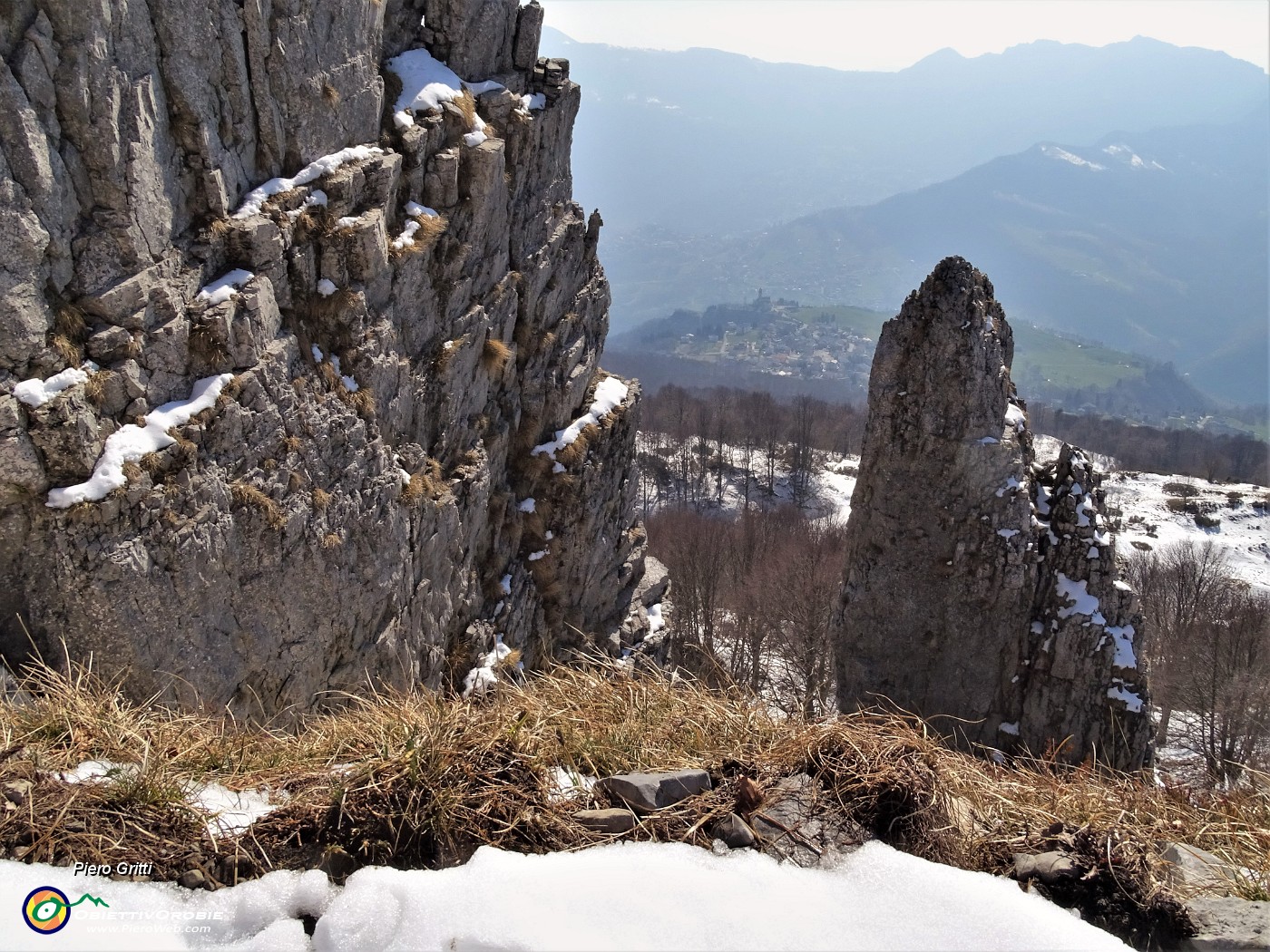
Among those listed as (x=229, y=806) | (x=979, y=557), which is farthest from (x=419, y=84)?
(x=229, y=806)

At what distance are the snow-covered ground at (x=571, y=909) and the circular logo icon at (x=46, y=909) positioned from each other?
0.01m

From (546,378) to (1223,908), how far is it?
20.5 m

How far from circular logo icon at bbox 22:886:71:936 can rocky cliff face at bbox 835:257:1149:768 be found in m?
14.6

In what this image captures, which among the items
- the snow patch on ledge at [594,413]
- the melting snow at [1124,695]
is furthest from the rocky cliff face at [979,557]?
the snow patch on ledge at [594,413]

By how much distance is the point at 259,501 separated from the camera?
12172 mm

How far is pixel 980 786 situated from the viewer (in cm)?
451

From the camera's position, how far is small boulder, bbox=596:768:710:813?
3809 millimetres

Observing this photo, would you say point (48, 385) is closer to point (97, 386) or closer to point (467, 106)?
point (97, 386)

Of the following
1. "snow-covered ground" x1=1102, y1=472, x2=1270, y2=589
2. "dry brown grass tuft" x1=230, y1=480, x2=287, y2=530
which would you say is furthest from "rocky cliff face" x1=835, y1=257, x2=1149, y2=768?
"snow-covered ground" x1=1102, y1=472, x2=1270, y2=589

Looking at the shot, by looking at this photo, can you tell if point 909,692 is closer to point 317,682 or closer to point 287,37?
point 317,682

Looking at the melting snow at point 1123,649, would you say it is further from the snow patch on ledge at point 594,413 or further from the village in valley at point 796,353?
the village in valley at point 796,353

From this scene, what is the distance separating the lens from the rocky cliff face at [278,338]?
31.1ft

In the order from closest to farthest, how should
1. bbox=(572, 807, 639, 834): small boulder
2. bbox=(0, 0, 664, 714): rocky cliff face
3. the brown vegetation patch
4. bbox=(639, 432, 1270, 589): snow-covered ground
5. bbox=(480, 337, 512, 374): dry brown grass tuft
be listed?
the brown vegetation patch < bbox=(572, 807, 639, 834): small boulder < bbox=(0, 0, 664, 714): rocky cliff face < bbox=(480, 337, 512, 374): dry brown grass tuft < bbox=(639, 432, 1270, 589): snow-covered ground

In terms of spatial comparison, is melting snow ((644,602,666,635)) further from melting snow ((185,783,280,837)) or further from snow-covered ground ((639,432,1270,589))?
melting snow ((185,783,280,837))
